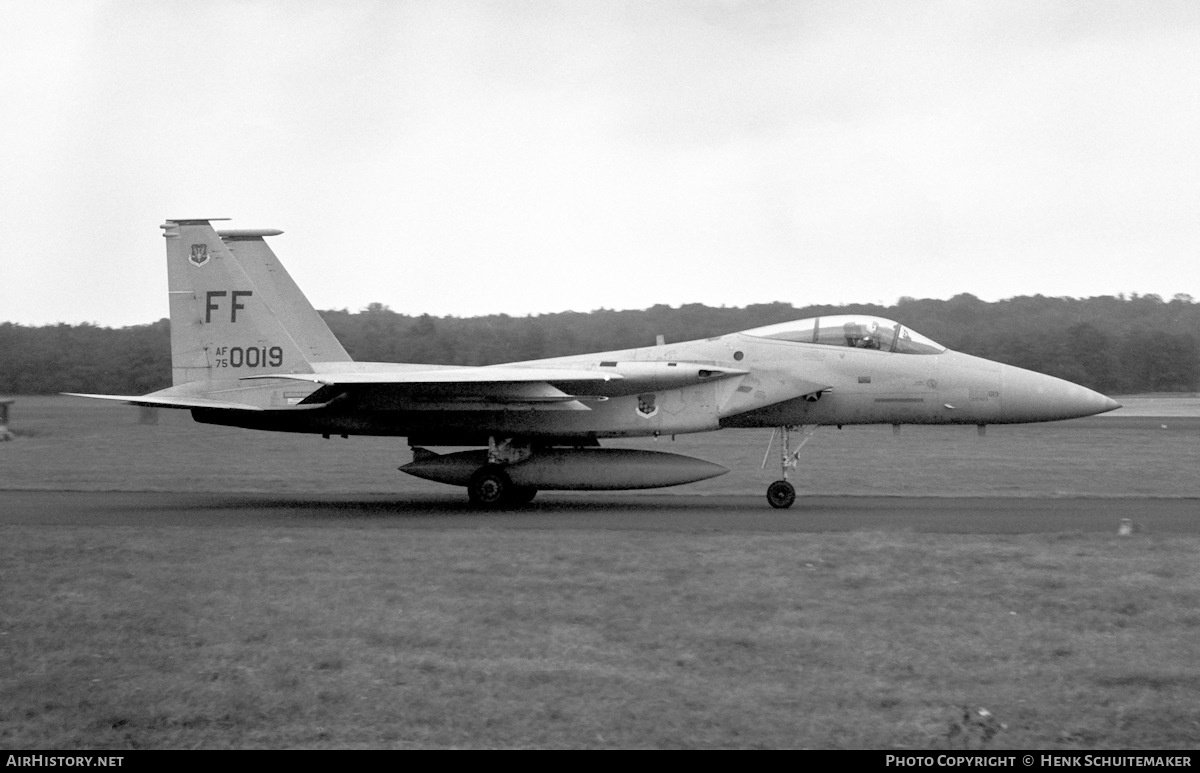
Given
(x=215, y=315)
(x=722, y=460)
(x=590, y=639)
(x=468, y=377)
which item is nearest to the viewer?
(x=590, y=639)

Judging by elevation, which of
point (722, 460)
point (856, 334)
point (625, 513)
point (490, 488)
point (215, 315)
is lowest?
point (625, 513)

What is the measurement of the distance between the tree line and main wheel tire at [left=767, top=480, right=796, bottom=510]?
9.83 m

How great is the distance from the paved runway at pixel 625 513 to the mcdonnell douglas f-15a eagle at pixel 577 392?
643mm

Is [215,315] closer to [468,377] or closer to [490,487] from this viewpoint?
[468,377]

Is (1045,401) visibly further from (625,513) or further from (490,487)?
(490,487)

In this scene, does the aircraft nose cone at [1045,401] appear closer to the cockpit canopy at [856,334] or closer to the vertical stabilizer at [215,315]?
the cockpit canopy at [856,334]

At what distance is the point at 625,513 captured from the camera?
1374 cm

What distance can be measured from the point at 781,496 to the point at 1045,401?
3629 mm

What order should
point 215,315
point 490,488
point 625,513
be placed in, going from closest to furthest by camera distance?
1. point 625,513
2. point 490,488
3. point 215,315

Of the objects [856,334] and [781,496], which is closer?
[781,496]

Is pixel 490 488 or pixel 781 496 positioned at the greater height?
pixel 490 488

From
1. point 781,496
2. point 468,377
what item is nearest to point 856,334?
point 781,496

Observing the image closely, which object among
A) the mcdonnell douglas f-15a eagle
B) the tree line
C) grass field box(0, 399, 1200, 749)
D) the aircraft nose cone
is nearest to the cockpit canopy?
the mcdonnell douglas f-15a eagle

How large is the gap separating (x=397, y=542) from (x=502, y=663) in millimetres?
4647
